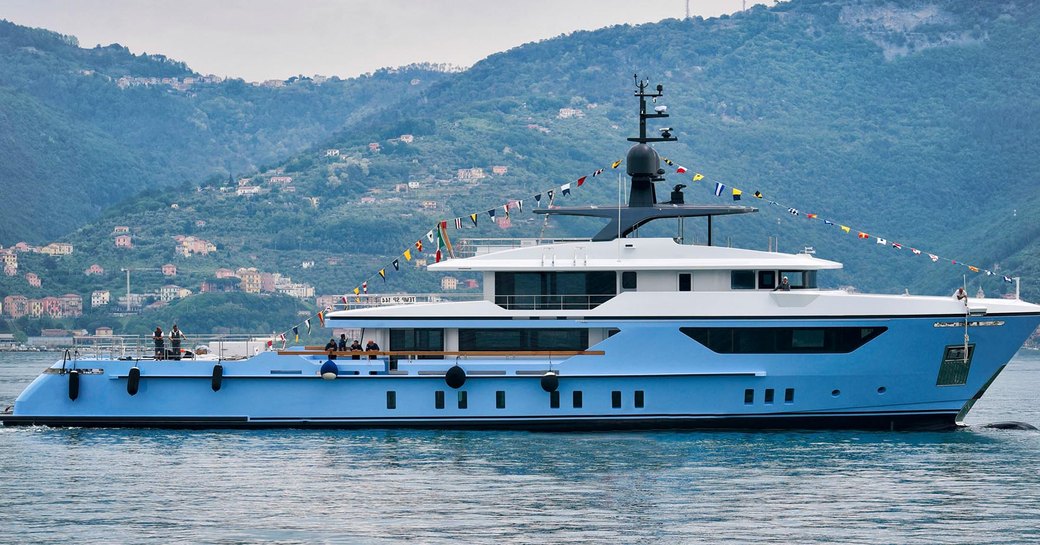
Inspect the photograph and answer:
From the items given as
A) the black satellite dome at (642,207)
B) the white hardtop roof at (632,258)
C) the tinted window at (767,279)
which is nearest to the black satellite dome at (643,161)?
the black satellite dome at (642,207)

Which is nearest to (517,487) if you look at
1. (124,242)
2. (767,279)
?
(767,279)

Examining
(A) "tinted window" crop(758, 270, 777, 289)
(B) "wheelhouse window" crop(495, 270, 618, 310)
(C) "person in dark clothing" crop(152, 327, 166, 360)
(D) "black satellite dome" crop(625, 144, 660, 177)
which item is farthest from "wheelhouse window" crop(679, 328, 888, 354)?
(C) "person in dark clothing" crop(152, 327, 166, 360)

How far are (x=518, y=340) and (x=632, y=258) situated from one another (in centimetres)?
282

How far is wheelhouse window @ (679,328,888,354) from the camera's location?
3219 cm

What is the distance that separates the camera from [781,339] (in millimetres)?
32250

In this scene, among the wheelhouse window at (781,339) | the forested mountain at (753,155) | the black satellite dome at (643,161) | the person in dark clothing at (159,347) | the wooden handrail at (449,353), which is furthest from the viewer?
the forested mountain at (753,155)

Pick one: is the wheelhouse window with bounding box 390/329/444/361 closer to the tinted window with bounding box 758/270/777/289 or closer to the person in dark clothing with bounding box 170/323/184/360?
the person in dark clothing with bounding box 170/323/184/360

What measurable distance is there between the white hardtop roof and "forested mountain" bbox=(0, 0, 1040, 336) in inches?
2943

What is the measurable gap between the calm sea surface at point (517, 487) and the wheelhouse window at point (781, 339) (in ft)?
5.38

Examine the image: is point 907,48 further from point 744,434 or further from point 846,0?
point 744,434

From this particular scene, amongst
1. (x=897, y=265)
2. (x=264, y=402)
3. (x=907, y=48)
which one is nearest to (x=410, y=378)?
(x=264, y=402)

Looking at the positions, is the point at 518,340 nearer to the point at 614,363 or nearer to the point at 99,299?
the point at 614,363

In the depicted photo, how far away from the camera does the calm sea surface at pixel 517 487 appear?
75.9ft

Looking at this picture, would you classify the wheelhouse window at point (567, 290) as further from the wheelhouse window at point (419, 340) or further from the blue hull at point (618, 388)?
the wheelhouse window at point (419, 340)
